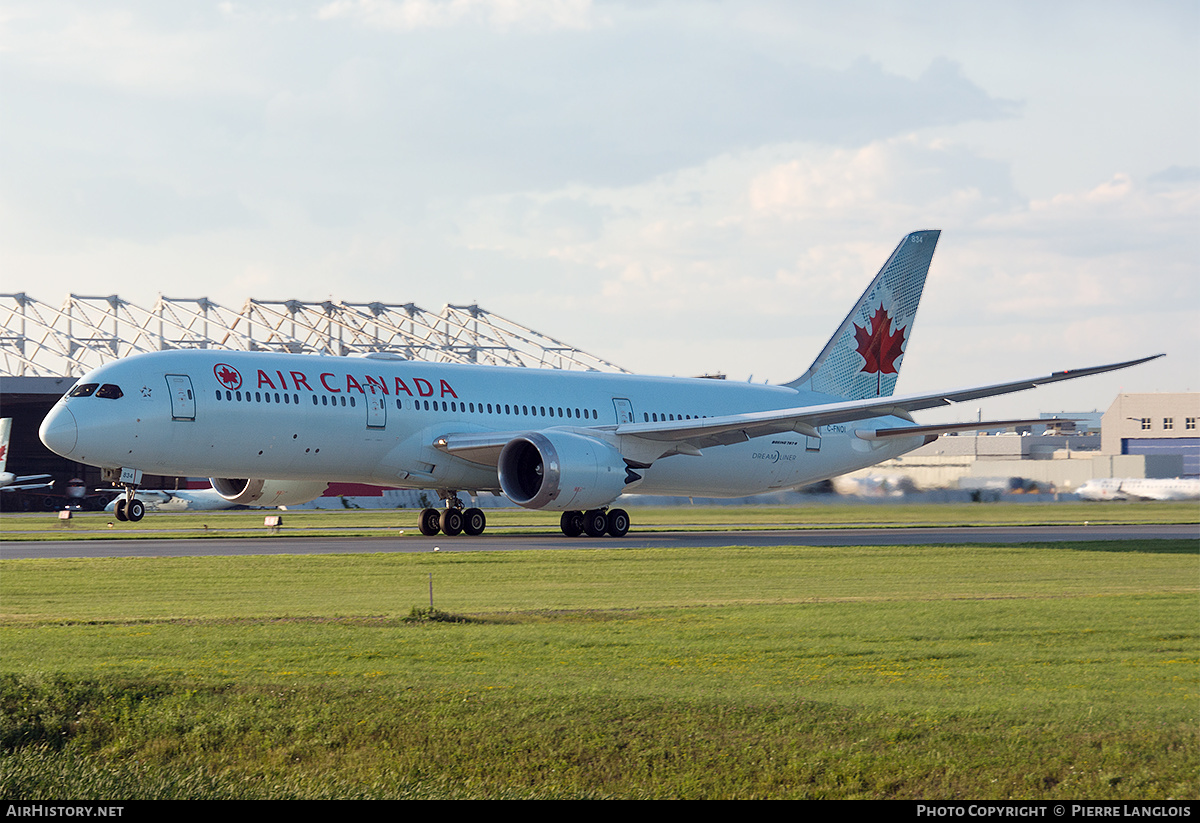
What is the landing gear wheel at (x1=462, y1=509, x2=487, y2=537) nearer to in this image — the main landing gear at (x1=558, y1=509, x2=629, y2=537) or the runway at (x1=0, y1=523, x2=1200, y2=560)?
the runway at (x1=0, y1=523, x2=1200, y2=560)

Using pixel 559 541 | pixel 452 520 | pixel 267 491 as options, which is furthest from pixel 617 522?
pixel 267 491

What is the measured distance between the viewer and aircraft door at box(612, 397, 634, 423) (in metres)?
39.3

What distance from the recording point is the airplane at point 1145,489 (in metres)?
59.0

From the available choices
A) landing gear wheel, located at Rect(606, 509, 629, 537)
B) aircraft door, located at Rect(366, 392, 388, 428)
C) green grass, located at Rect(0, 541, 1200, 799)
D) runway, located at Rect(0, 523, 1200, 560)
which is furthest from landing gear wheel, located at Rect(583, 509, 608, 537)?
green grass, located at Rect(0, 541, 1200, 799)

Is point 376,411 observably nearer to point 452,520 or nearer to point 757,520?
point 452,520

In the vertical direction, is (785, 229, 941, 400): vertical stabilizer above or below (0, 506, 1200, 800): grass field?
above

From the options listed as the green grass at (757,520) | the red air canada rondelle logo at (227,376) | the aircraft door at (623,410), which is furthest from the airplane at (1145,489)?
the red air canada rondelle logo at (227,376)

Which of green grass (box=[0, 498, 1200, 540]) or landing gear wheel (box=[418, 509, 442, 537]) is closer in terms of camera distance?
landing gear wheel (box=[418, 509, 442, 537])

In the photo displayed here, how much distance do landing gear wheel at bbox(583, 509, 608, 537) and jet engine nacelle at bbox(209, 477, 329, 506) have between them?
726 cm

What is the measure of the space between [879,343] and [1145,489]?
2379 cm

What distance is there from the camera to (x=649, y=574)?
24.1 meters

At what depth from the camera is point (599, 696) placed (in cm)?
1191

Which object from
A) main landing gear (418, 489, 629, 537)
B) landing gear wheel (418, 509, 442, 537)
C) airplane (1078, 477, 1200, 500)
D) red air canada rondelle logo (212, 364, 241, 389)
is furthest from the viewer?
airplane (1078, 477, 1200, 500)
